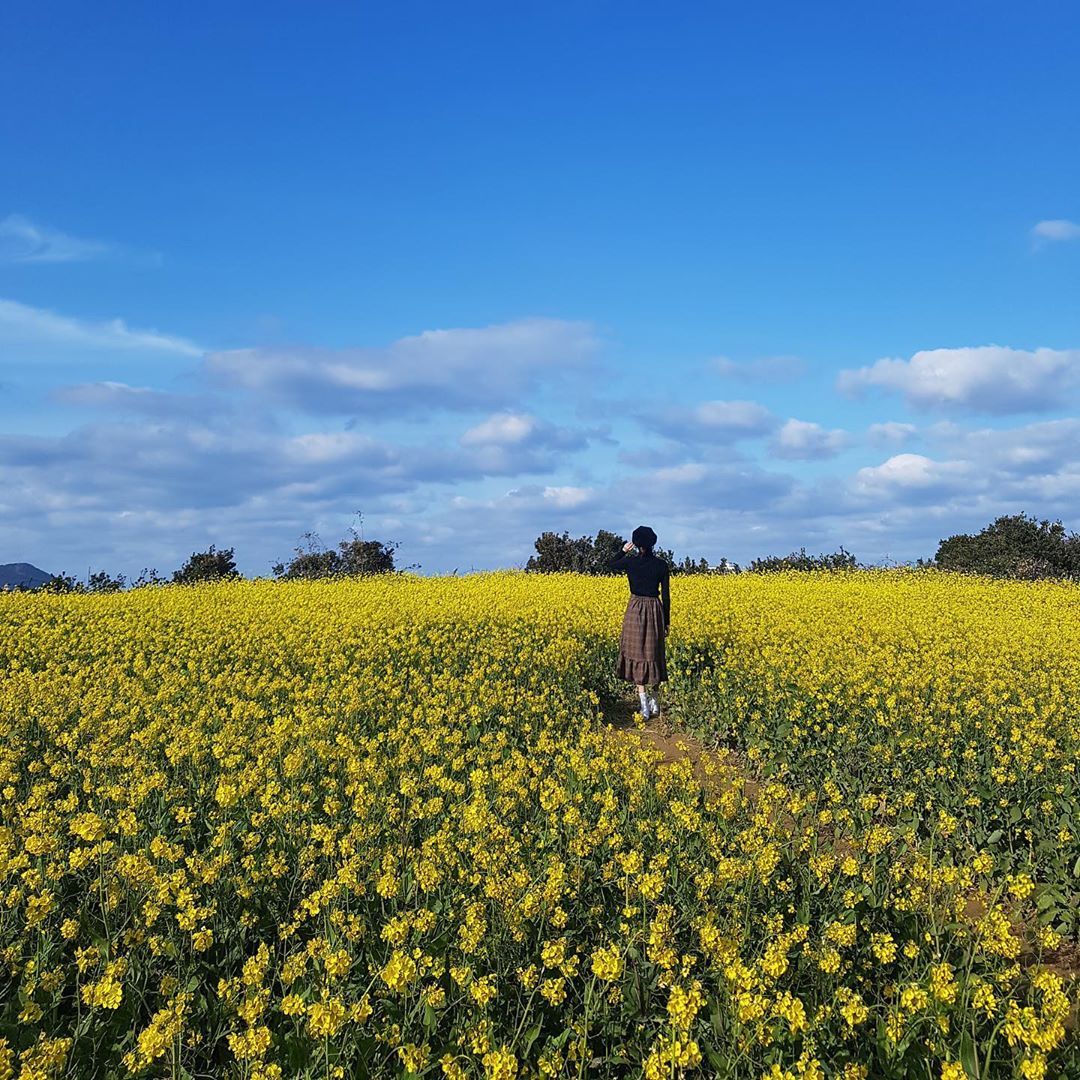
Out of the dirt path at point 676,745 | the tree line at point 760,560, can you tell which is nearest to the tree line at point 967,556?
the tree line at point 760,560

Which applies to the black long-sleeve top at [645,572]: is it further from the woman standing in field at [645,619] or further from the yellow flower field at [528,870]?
the yellow flower field at [528,870]

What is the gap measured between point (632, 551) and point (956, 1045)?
9.02 metres

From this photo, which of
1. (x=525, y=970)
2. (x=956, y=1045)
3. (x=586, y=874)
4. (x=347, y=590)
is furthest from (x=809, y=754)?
(x=347, y=590)

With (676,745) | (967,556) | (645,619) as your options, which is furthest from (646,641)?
(967,556)

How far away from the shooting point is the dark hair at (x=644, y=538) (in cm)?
1227

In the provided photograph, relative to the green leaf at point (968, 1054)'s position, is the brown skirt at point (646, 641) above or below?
above

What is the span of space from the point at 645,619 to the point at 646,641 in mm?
322

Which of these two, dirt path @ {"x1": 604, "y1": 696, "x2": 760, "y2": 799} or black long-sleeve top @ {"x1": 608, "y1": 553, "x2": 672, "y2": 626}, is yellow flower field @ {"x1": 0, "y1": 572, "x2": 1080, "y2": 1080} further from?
black long-sleeve top @ {"x1": 608, "y1": 553, "x2": 672, "y2": 626}

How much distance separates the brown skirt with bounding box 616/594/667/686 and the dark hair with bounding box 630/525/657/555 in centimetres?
73

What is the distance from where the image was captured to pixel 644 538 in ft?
40.4

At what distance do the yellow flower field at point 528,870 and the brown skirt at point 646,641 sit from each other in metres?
0.77

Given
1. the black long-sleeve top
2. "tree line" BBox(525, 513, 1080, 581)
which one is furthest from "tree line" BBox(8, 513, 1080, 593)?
the black long-sleeve top

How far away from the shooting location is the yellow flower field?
3818mm

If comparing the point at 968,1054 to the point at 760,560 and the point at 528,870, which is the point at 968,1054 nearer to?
the point at 528,870
